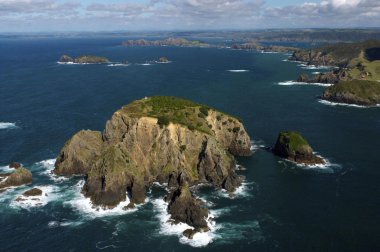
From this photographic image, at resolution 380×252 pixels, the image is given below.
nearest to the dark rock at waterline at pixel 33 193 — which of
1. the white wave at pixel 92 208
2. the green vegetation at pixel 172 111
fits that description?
the white wave at pixel 92 208

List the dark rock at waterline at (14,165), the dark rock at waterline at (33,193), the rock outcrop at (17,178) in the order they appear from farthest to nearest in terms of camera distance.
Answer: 1. the dark rock at waterline at (14,165)
2. the rock outcrop at (17,178)
3. the dark rock at waterline at (33,193)

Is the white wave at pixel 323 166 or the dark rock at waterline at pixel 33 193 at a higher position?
the dark rock at waterline at pixel 33 193

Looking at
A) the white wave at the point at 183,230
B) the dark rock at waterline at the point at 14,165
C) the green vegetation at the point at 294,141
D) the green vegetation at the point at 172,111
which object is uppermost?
the green vegetation at the point at 172,111

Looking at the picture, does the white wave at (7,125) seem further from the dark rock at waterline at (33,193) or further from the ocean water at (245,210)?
the dark rock at waterline at (33,193)

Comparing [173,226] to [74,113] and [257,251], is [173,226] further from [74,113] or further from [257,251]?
[74,113]

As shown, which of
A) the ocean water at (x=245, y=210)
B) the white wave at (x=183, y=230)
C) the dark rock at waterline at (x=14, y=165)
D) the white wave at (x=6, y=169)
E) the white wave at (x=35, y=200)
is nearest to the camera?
the ocean water at (x=245, y=210)

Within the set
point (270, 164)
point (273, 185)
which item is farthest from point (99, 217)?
point (270, 164)

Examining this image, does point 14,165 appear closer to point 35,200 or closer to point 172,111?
point 35,200
